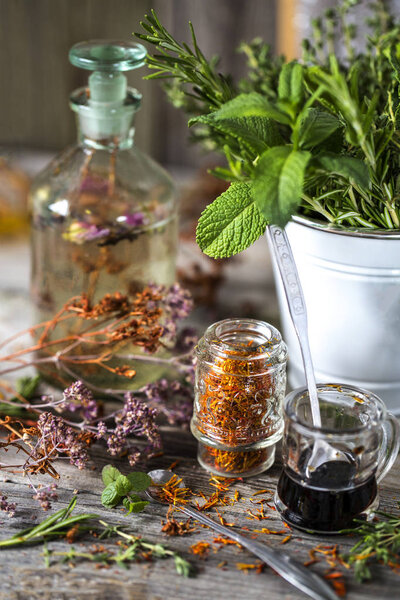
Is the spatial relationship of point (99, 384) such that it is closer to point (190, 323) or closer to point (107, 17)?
point (190, 323)

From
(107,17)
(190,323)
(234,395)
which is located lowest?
(190,323)

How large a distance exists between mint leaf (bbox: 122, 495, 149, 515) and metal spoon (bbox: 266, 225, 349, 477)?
5.9 inches

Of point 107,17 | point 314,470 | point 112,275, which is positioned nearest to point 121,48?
point 112,275

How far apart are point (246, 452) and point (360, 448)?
139mm

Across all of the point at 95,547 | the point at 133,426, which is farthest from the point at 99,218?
the point at 95,547

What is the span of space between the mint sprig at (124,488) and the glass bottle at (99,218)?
0.16 meters

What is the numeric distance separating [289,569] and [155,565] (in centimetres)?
11

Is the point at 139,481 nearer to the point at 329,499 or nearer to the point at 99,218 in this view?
the point at 329,499

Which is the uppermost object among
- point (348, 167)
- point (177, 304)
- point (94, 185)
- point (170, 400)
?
point (348, 167)

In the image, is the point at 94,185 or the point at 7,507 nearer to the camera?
the point at 7,507

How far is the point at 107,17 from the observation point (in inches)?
59.0

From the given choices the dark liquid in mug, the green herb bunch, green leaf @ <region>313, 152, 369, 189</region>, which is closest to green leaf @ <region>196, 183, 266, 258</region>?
the green herb bunch

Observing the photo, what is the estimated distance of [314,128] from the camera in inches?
22.5

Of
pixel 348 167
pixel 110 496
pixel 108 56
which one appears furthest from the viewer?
pixel 108 56
